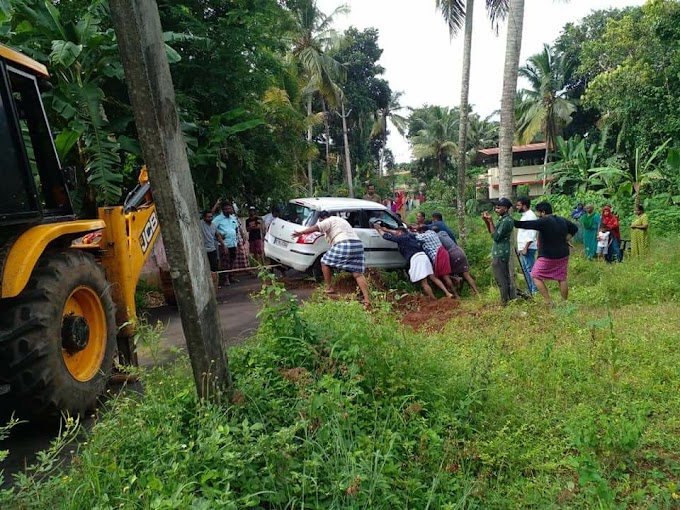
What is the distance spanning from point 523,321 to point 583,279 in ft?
12.7

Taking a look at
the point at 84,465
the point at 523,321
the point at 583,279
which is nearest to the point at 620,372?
the point at 523,321

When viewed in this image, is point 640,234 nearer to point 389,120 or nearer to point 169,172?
point 169,172

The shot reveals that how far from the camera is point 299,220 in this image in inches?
368

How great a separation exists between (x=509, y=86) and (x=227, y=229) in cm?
603

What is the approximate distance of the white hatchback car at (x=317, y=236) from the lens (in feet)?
29.7

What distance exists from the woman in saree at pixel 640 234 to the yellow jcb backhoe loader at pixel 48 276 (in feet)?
35.9

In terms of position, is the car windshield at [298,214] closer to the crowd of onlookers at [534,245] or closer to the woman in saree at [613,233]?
the crowd of onlookers at [534,245]

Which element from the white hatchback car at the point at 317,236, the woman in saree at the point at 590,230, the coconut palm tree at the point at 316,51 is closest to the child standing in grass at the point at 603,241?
the woman in saree at the point at 590,230

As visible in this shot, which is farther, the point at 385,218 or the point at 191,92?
the point at 191,92

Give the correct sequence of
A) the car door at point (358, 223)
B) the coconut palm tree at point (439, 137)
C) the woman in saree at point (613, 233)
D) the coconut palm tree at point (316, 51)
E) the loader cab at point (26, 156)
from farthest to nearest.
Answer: the coconut palm tree at point (439, 137) → the coconut palm tree at point (316, 51) → the woman in saree at point (613, 233) → the car door at point (358, 223) → the loader cab at point (26, 156)

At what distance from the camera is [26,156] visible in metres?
3.71

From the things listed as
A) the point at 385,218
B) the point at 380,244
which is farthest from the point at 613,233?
the point at 380,244

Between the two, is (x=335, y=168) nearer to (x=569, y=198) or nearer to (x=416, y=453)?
(x=569, y=198)

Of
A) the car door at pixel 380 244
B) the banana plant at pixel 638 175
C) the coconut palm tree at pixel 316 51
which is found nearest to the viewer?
the car door at pixel 380 244
